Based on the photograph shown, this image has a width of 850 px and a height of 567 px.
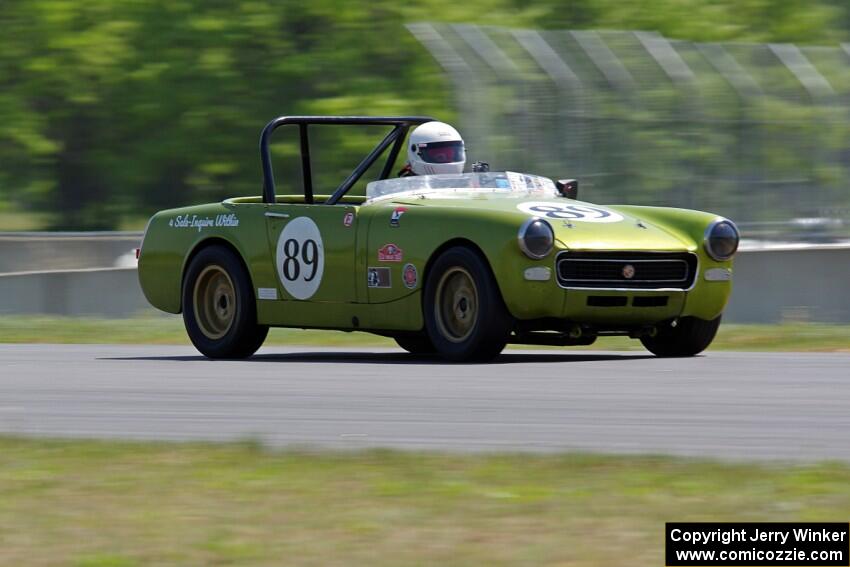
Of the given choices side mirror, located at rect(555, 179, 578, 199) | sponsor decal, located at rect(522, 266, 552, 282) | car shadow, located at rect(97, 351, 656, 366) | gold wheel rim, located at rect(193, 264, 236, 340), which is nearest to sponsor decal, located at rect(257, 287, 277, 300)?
gold wheel rim, located at rect(193, 264, 236, 340)

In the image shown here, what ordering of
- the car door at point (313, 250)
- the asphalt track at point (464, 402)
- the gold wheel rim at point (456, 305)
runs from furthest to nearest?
the car door at point (313, 250)
the gold wheel rim at point (456, 305)
the asphalt track at point (464, 402)

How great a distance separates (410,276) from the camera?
9891 mm

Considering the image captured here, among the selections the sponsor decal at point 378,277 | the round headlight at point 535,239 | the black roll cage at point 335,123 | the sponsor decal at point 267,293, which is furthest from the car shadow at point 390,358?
the black roll cage at point 335,123

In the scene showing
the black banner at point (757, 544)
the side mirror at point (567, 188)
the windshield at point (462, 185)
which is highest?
the windshield at point (462, 185)

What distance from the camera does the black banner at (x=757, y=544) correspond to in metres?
4.29

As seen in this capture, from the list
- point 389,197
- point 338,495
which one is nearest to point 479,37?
point 389,197

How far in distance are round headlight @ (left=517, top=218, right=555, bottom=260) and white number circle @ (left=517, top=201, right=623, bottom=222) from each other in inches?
8.6

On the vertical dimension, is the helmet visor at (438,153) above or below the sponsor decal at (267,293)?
above

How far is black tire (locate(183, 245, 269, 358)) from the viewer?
1098cm

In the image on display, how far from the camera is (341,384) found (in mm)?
8695

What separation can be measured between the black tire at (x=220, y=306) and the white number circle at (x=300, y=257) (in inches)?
13.9

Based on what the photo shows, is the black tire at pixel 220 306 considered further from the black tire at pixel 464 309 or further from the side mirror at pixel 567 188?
the side mirror at pixel 567 188

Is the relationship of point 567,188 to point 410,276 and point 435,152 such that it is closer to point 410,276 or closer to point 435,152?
point 435,152

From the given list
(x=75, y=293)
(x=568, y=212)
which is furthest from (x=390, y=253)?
(x=75, y=293)
